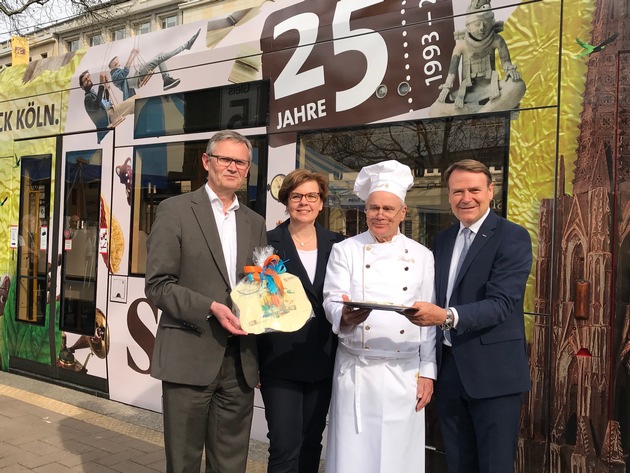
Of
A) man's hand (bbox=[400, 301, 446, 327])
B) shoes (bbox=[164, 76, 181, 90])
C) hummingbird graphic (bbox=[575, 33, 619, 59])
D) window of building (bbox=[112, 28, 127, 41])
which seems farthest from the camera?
window of building (bbox=[112, 28, 127, 41])

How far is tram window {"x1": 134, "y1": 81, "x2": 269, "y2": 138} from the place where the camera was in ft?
14.1

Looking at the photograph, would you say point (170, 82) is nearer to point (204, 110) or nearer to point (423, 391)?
point (204, 110)

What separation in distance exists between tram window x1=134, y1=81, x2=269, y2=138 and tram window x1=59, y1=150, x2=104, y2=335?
724 millimetres

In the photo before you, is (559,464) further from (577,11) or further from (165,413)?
(577,11)

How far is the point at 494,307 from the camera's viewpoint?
92.6 inches

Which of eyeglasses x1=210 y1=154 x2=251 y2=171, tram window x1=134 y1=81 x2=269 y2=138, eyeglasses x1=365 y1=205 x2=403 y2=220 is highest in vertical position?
tram window x1=134 y1=81 x2=269 y2=138

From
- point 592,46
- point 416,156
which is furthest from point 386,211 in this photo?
point 592,46

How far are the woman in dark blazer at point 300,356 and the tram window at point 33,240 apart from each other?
3.85 m

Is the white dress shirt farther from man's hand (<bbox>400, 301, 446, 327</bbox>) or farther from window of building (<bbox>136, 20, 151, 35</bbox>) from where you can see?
window of building (<bbox>136, 20, 151, 35</bbox>)

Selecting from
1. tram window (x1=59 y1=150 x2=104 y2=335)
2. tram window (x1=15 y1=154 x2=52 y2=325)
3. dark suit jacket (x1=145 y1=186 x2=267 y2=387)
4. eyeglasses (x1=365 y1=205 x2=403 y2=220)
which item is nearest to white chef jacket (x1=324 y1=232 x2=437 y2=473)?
eyeglasses (x1=365 y1=205 x2=403 y2=220)

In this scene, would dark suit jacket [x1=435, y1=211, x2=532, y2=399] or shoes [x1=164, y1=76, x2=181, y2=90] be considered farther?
shoes [x1=164, y1=76, x2=181, y2=90]

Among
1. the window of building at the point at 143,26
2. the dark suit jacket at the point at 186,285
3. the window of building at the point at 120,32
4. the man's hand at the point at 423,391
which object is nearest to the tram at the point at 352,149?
the man's hand at the point at 423,391

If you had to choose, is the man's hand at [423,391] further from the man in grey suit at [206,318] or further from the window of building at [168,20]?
the window of building at [168,20]

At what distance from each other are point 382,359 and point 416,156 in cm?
147
